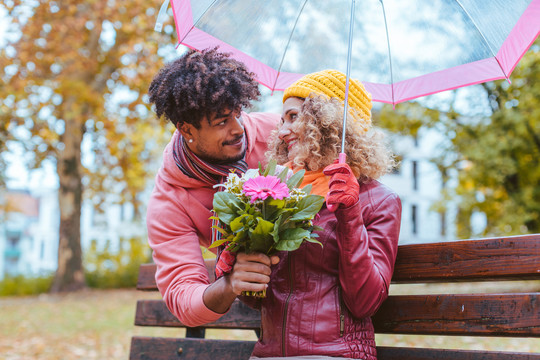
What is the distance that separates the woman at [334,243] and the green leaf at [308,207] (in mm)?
56

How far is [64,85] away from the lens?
12758mm

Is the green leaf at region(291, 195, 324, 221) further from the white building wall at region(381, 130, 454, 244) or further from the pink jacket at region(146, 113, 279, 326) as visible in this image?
the white building wall at region(381, 130, 454, 244)

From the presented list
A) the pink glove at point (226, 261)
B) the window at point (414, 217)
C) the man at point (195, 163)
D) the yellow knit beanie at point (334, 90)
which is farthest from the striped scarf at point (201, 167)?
the window at point (414, 217)

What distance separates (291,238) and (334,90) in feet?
2.96

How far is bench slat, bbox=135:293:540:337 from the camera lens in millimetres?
2252

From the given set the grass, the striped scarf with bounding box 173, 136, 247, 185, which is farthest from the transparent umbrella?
the grass

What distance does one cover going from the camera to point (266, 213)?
1.89 meters

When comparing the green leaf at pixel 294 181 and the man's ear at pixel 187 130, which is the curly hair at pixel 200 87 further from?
the green leaf at pixel 294 181

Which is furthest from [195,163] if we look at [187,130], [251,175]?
[251,175]

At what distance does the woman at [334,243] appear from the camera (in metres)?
2.05

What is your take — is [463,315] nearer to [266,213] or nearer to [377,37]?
[266,213]

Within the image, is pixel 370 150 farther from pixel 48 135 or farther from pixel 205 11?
pixel 48 135

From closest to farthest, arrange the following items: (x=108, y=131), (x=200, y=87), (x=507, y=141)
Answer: (x=200, y=87) < (x=507, y=141) < (x=108, y=131)

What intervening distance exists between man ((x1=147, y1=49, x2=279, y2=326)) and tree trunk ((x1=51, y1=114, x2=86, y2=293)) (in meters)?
14.1
